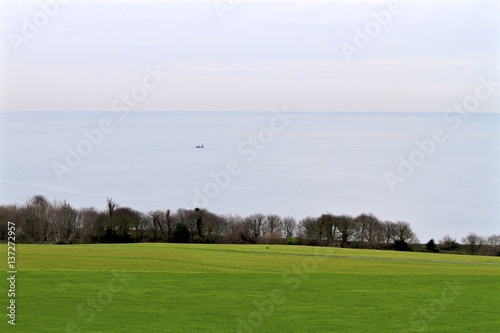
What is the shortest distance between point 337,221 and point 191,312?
21.7m

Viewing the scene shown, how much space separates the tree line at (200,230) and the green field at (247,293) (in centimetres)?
596

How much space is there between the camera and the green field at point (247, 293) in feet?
52.9

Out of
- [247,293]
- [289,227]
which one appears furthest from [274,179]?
[247,293]

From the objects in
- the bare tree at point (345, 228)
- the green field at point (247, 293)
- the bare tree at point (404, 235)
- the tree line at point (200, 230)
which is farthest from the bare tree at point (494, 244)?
the bare tree at point (345, 228)

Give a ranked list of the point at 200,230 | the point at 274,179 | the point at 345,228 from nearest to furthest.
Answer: the point at 345,228
the point at 200,230
the point at 274,179

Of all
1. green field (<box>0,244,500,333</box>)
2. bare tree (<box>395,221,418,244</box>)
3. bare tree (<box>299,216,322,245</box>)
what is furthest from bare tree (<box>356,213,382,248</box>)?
green field (<box>0,244,500,333</box>)

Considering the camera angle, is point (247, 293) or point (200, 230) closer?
point (247, 293)

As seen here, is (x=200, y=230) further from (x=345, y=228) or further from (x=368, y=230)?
(x=368, y=230)

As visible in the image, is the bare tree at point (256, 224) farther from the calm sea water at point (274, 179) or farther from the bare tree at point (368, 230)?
the calm sea water at point (274, 179)

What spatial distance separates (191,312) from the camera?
56.4 feet

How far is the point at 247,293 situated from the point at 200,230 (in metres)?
19.2

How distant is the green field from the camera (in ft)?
52.9

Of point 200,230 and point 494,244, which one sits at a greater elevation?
point 200,230

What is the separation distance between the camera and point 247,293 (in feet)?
65.0
